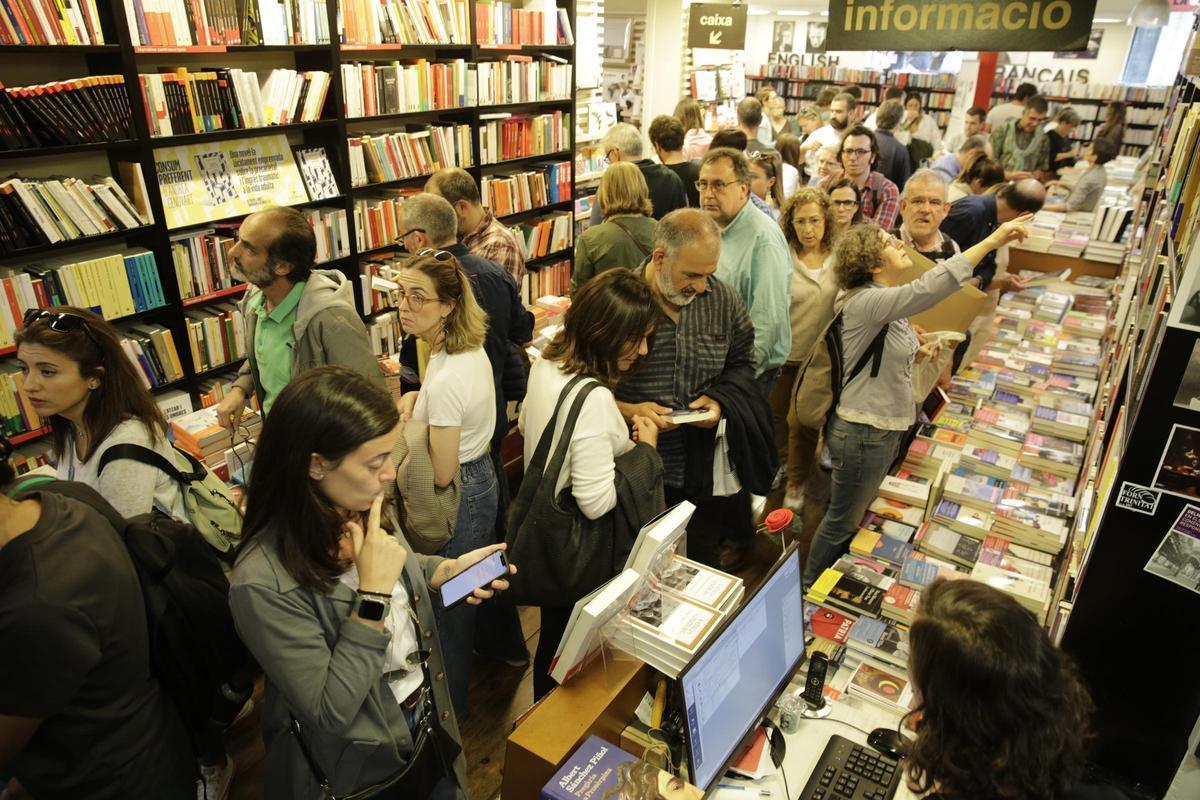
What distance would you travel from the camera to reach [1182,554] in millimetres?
1697

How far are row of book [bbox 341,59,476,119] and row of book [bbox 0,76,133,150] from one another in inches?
Answer: 53.6

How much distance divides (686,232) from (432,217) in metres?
1.26

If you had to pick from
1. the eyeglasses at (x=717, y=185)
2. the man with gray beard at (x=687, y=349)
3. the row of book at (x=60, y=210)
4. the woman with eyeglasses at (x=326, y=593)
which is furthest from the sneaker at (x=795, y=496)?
the row of book at (x=60, y=210)

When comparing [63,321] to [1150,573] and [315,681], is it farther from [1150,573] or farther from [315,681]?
[1150,573]

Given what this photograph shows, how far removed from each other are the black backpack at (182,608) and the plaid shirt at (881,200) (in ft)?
15.5

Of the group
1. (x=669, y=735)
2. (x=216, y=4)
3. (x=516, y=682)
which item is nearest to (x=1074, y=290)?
(x=516, y=682)

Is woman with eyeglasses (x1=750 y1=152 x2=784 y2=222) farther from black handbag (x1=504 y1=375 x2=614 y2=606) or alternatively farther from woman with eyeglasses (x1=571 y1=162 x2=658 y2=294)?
black handbag (x1=504 y1=375 x2=614 y2=606)

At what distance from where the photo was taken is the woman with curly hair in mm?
1316

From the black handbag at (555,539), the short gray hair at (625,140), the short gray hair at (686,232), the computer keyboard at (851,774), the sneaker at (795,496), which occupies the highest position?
the short gray hair at (625,140)

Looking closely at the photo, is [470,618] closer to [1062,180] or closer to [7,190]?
[7,190]

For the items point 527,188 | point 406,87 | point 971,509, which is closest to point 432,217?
point 406,87

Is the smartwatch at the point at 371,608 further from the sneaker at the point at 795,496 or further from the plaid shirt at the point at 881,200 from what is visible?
the plaid shirt at the point at 881,200

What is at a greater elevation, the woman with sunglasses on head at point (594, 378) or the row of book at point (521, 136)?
the row of book at point (521, 136)

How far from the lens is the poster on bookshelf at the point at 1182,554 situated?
5.49ft
